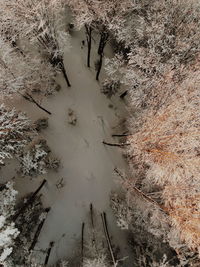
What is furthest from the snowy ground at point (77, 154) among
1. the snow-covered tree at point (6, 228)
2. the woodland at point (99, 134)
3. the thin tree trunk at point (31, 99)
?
the snow-covered tree at point (6, 228)

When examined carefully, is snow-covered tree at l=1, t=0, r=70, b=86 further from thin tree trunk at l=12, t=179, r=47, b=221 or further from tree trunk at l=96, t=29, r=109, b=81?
thin tree trunk at l=12, t=179, r=47, b=221

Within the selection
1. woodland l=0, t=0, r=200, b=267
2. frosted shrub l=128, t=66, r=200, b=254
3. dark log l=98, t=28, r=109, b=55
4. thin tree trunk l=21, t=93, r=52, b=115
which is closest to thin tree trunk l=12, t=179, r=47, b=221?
woodland l=0, t=0, r=200, b=267

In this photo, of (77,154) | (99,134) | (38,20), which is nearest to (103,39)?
(38,20)

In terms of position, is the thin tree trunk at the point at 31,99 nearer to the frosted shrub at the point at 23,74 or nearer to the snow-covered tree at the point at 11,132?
the frosted shrub at the point at 23,74

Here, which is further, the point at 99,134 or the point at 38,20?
the point at 99,134

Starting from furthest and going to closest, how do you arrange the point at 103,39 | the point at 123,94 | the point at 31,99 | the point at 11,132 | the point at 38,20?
1. the point at 123,94
2. the point at 31,99
3. the point at 103,39
4. the point at 38,20
5. the point at 11,132

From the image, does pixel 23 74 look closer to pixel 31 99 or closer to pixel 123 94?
pixel 31 99

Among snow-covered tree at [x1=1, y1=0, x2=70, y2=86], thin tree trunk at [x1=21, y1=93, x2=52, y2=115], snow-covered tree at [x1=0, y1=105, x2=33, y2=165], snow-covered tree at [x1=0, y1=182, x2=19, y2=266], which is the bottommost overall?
snow-covered tree at [x1=0, y1=182, x2=19, y2=266]
